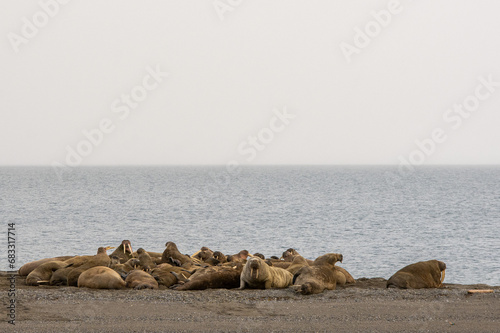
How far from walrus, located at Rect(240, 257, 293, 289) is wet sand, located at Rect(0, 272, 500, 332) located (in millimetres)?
638

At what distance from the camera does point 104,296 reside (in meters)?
12.6

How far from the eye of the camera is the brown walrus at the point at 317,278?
13470mm

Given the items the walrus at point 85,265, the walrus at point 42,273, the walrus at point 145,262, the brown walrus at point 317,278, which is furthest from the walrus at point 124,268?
the brown walrus at point 317,278

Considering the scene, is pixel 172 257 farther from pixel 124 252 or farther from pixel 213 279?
pixel 213 279

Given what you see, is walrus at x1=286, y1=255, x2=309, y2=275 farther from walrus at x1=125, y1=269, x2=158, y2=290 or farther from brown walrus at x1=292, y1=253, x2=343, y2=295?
walrus at x1=125, y1=269, x2=158, y2=290

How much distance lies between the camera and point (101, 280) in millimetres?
14188

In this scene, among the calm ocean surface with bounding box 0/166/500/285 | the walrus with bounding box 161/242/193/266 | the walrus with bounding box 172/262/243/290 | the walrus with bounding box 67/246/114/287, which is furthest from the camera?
the calm ocean surface with bounding box 0/166/500/285

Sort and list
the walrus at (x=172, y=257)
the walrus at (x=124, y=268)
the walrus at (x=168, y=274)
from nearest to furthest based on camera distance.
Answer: the walrus at (x=168, y=274), the walrus at (x=124, y=268), the walrus at (x=172, y=257)

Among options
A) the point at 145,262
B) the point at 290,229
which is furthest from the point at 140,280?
the point at 290,229

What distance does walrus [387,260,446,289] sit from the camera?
15.3 metres

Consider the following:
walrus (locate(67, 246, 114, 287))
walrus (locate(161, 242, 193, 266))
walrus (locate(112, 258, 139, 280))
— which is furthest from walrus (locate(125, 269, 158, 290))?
walrus (locate(161, 242, 193, 266))

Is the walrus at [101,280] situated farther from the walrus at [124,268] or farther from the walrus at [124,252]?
the walrus at [124,252]

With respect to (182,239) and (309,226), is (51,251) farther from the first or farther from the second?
(309,226)

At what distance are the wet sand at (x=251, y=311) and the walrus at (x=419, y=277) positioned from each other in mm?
1289
